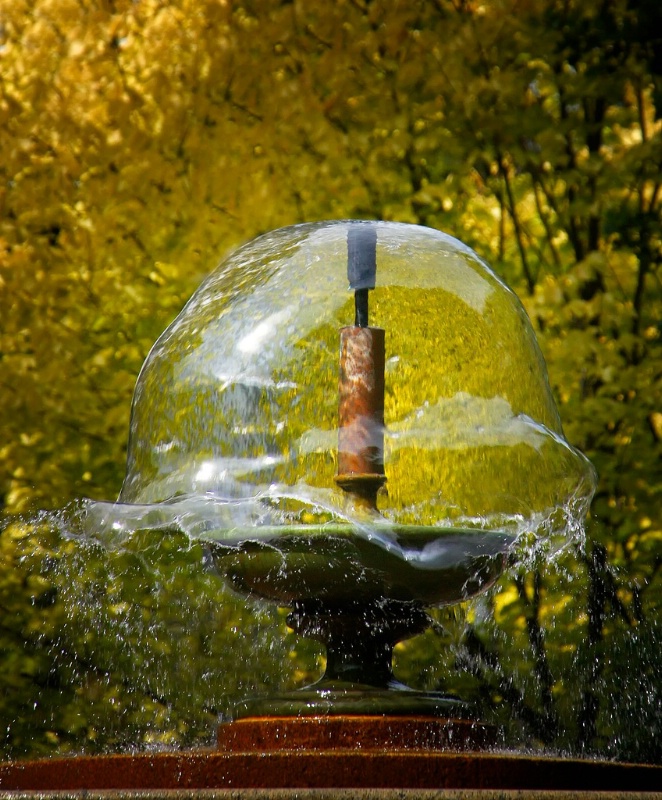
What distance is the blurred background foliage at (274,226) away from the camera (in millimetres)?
6031

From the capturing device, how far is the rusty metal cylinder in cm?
345

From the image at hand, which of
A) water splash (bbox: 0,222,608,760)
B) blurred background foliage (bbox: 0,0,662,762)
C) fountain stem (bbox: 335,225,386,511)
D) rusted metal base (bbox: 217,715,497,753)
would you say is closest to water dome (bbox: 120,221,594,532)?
water splash (bbox: 0,222,608,760)

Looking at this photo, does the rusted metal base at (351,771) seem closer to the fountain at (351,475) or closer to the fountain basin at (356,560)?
the fountain at (351,475)

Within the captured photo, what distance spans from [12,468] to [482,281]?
11.4ft

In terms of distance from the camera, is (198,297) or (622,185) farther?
(622,185)

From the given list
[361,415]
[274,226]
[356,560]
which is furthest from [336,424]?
[274,226]

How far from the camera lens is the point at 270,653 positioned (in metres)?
6.47

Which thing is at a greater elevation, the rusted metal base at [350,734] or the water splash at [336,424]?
the water splash at [336,424]

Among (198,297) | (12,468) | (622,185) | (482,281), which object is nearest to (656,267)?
(622,185)

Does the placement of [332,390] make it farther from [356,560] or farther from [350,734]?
[350,734]

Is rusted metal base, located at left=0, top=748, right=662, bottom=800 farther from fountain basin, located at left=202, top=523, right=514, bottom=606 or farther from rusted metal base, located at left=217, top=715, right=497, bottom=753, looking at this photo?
fountain basin, located at left=202, top=523, right=514, bottom=606

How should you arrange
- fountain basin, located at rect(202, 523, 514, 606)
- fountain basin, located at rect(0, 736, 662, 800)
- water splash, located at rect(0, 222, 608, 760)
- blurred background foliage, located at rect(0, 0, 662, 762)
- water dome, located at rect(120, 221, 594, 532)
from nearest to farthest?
fountain basin, located at rect(0, 736, 662, 800)
fountain basin, located at rect(202, 523, 514, 606)
water splash, located at rect(0, 222, 608, 760)
water dome, located at rect(120, 221, 594, 532)
blurred background foliage, located at rect(0, 0, 662, 762)

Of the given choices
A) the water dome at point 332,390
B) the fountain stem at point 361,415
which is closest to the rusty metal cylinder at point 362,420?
the fountain stem at point 361,415

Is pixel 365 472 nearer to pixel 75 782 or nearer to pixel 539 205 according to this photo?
pixel 75 782
